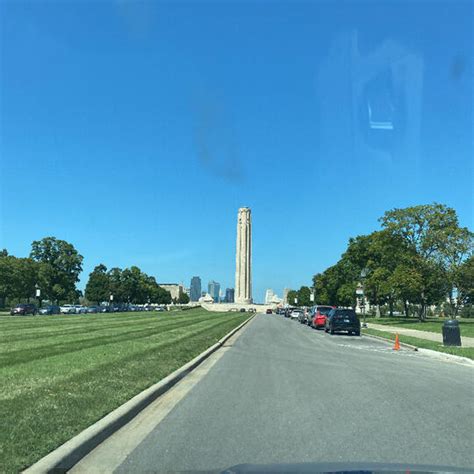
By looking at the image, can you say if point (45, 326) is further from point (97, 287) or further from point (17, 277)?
point (97, 287)

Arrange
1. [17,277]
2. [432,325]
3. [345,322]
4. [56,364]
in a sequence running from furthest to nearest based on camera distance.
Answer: [17,277] → [432,325] → [345,322] → [56,364]

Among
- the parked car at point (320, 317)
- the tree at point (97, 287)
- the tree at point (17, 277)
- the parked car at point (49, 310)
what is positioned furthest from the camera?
the tree at point (97, 287)

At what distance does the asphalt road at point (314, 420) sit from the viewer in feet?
21.9

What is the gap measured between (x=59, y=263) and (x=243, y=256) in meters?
64.4

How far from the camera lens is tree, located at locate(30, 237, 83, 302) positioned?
87938 mm

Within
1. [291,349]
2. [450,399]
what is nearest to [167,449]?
[450,399]

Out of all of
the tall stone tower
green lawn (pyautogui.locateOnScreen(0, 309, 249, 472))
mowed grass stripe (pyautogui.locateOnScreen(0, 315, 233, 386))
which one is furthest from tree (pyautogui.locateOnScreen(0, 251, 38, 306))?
the tall stone tower

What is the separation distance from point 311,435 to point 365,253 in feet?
221

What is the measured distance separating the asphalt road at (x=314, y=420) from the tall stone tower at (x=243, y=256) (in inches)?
5213

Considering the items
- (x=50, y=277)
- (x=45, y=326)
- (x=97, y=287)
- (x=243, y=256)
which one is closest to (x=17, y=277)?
(x=50, y=277)

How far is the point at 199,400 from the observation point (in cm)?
1072

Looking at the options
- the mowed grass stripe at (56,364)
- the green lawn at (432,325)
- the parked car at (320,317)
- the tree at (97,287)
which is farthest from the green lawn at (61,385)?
the tree at (97,287)

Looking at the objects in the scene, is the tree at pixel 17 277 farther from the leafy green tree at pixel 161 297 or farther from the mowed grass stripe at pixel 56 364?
the leafy green tree at pixel 161 297

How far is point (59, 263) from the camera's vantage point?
3588 inches
